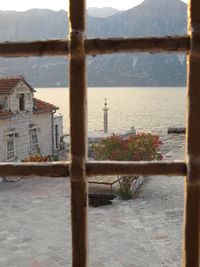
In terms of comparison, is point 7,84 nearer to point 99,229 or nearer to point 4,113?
point 4,113

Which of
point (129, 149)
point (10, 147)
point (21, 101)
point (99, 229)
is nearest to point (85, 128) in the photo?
point (99, 229)

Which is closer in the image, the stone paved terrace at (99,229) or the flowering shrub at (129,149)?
the stone paved terrace at (99,229)

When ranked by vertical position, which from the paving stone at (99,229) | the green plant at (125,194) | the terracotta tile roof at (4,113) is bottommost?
the paving stone at (99,229)

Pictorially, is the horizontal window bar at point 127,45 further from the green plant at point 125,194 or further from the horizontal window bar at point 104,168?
the green plant at point 125,194

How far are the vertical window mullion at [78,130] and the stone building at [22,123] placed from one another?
15979 mm

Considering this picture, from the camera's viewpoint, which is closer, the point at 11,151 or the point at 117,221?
the point at 117,221

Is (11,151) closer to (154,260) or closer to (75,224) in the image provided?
(154,260)

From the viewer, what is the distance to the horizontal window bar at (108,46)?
1842 mm

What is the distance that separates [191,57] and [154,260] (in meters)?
7.43

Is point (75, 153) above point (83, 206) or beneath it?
above

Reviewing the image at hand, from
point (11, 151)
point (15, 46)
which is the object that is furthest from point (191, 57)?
point (11, 151)

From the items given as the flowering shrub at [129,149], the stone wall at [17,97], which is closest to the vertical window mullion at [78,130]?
the flowering shrub at [129,149]

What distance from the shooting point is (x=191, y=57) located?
1.82m

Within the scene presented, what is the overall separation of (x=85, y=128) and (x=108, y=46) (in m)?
0.42
